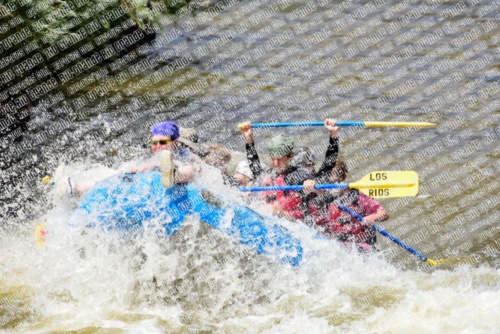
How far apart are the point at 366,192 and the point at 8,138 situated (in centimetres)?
541

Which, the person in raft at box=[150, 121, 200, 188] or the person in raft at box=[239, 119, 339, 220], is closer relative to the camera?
the person in raft at box=[150, 121, 200, 188]

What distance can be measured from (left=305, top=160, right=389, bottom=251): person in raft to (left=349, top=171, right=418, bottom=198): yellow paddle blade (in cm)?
34

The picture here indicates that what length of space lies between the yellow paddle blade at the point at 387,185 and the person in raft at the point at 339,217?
0.34 m

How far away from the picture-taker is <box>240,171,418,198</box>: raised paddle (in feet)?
24.8

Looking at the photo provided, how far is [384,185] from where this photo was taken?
7566 millimetres

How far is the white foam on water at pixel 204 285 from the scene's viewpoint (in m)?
7.02

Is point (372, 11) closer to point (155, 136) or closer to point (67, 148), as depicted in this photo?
point (67, 148)

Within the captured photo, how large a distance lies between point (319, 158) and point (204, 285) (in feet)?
12.7

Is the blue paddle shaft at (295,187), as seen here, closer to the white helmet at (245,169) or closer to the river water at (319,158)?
the river water at (319,158)

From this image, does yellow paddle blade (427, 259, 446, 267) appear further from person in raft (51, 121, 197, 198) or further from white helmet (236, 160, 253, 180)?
person in raft (51, 121, 197, 198)

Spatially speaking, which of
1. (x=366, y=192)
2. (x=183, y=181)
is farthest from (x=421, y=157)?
(x=183, y=181)

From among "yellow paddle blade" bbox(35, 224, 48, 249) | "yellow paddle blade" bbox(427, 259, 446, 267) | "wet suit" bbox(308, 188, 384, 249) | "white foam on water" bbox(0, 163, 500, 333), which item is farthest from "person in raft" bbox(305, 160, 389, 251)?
"yellow paddle blade" bbox(35, 224, 48, 249)

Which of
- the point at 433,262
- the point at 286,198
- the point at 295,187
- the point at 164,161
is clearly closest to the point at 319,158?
the point at 286,198

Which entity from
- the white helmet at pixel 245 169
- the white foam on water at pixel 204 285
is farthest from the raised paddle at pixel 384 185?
the white helmet at pixel 245 169
